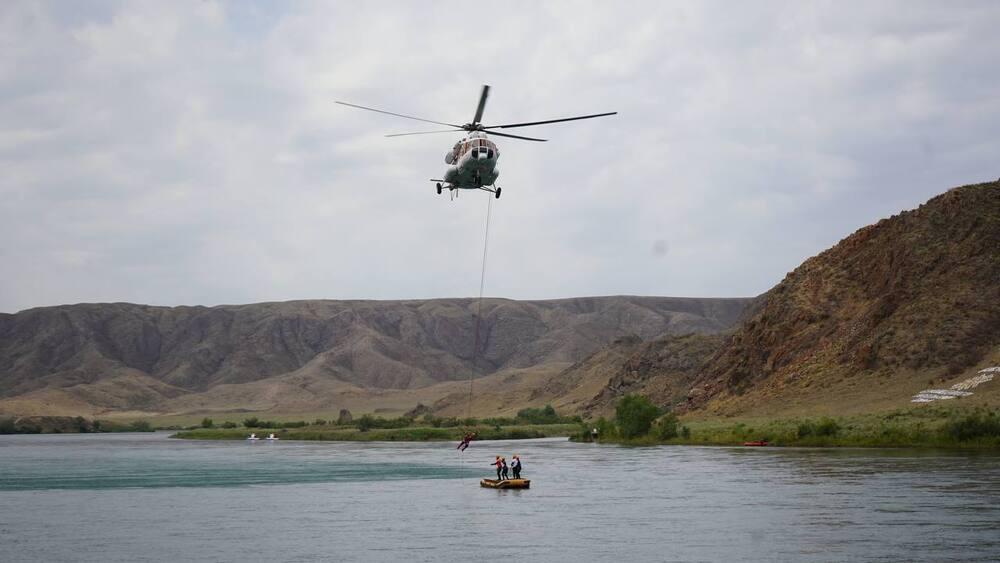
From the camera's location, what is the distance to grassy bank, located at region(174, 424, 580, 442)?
12800cm

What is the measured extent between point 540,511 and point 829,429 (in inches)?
1594

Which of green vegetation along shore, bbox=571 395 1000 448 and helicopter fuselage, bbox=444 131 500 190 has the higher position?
helicopter fuselage, bbox=444 131 500 190

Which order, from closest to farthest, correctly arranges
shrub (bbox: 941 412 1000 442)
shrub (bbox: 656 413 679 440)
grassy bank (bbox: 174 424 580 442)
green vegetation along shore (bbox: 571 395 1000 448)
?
shrub (bbox: 941 412 1000 442) → green vegetation along shore (bbox: 571 395 1000 448) → shrub (bbox: 656 413 679 440) → grassy bank (bbox: 174 424 580 442)

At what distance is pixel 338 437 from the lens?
135 metres

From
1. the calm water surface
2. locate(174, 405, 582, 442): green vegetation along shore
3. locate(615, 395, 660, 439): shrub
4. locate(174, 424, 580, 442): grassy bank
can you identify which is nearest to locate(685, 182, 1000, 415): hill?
locate(615, 395, 660, 439): shrub

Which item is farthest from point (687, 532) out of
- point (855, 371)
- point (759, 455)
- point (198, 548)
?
point (855, 371)

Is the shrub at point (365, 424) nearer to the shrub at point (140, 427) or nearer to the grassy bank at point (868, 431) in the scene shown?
the grassy bank at point (868, 431)

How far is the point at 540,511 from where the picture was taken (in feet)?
156

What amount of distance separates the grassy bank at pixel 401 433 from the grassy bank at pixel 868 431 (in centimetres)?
2976

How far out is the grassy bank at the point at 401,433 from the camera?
12800cm

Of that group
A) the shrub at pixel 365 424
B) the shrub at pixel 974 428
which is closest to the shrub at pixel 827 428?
the shrub at pixel 974 428

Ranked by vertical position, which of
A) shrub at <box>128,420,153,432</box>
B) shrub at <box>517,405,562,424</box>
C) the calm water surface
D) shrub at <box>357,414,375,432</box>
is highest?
shrub at <box>517,405,562,424</box>

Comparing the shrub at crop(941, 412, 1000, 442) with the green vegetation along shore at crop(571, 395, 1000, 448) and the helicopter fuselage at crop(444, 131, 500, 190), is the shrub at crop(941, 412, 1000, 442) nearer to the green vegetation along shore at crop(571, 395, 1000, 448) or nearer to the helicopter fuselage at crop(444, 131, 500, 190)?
the green vegetation along shore at crop(571, 395, 1000, 448)

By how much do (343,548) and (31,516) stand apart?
63.7ft
